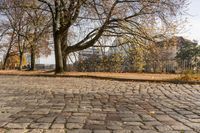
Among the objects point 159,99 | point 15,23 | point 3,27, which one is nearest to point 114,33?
point 159,99

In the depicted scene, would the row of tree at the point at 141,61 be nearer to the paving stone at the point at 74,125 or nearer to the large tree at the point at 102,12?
the large tree at the point at 102,12

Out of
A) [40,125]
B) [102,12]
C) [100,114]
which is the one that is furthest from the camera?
[102,12]

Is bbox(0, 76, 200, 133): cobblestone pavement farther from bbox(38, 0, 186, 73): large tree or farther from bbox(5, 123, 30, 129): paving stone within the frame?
bbox(38, 0, 186, 73): large tree

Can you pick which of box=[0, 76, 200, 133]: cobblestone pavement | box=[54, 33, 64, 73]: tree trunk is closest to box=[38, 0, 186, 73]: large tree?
box=[54, 33, 64, 73]: tree trunk

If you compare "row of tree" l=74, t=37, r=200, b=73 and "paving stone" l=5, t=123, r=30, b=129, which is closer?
"paving stone" l=5, t=123, r=30, b=129

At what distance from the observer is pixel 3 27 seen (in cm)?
4369

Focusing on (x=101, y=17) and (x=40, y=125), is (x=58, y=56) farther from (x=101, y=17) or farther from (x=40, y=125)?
(x=40, y=125)

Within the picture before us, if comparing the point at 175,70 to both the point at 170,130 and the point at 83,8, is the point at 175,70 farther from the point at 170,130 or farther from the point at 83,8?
the point at 170,130

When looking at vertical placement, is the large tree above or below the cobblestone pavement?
above

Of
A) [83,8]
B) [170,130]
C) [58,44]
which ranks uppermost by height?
[83,8]

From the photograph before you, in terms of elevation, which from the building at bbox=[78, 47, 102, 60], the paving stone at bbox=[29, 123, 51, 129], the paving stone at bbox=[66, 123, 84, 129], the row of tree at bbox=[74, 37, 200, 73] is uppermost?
the building at bbox=[78, 47, 102, 60]

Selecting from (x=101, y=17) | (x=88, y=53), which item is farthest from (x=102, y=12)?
(x=88, y=53)

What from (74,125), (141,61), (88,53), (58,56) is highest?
(88,53)

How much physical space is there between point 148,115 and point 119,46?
18780 mm
